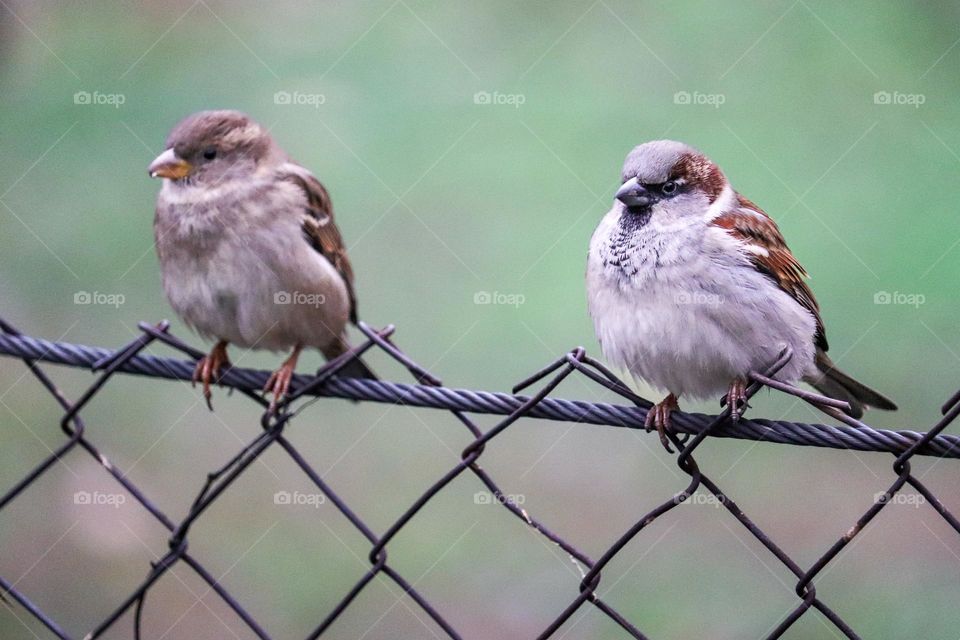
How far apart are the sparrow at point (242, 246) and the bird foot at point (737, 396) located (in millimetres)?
909

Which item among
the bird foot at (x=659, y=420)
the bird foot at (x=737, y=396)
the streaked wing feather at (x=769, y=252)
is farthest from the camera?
the streaked wing feather at (x=769, y=252)

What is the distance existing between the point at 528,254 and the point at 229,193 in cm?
217

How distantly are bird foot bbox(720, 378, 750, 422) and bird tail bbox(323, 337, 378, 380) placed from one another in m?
0.85

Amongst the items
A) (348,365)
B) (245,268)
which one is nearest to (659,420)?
(348,365)

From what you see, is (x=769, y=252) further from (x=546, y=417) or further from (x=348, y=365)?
(x=348, y=365)

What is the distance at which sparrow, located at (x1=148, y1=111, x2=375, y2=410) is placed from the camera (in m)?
2.72

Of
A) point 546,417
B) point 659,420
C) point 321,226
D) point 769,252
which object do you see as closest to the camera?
point 546,417

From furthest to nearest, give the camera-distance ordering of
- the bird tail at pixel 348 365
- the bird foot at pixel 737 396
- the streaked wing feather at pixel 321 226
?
the streaked wing feather at pixel 321 226 → the bird tail at pixel 348 365 → the bird foot at pixel 737 396

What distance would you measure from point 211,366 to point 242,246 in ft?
1.01

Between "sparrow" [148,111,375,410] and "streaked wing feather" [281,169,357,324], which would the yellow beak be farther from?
"streaked wing feather" [281,169,357,324]

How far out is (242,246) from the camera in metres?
2.71

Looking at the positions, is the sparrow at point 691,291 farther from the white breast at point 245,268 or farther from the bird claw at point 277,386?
the white breast at point 245,268

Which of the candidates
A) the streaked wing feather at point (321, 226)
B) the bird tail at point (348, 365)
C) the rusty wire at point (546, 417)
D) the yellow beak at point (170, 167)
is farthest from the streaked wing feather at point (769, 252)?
the yellow beak at point (170, 167)

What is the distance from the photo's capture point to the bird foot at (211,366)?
8.33 ft
